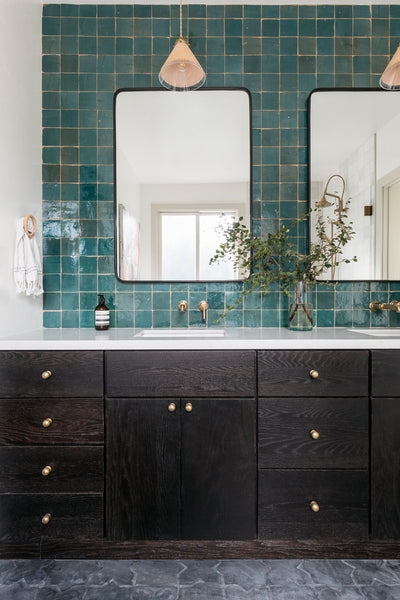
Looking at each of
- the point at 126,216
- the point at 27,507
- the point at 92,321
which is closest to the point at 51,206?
the point at 126,216

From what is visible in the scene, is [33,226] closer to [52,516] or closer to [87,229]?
[87,229]

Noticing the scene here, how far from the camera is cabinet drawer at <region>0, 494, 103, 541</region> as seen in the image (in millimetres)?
1461

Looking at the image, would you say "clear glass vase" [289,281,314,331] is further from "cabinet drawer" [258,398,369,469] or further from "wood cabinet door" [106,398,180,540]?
"wood cabinet door" [106,398,180,540]

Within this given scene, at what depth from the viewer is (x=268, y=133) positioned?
6.50 ft

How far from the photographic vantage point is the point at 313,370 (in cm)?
145

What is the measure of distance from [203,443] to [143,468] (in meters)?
0.27

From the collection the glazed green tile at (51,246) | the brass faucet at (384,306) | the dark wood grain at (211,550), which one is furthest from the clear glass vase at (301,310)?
the glazed green tile at (51,246)

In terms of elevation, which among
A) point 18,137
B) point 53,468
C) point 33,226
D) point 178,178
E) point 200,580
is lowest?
point 200,580

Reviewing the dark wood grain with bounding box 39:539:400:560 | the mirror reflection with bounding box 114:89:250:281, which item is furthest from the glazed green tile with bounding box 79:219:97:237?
the dark wood grain with bounding box 39:539:400:560

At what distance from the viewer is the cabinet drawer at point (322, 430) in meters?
1.46

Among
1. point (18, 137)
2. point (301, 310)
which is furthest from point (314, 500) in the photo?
point (18, 137)

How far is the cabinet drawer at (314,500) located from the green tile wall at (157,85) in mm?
860

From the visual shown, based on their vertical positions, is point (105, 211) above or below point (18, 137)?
below

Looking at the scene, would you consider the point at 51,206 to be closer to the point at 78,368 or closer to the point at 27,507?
the point at 78,368
